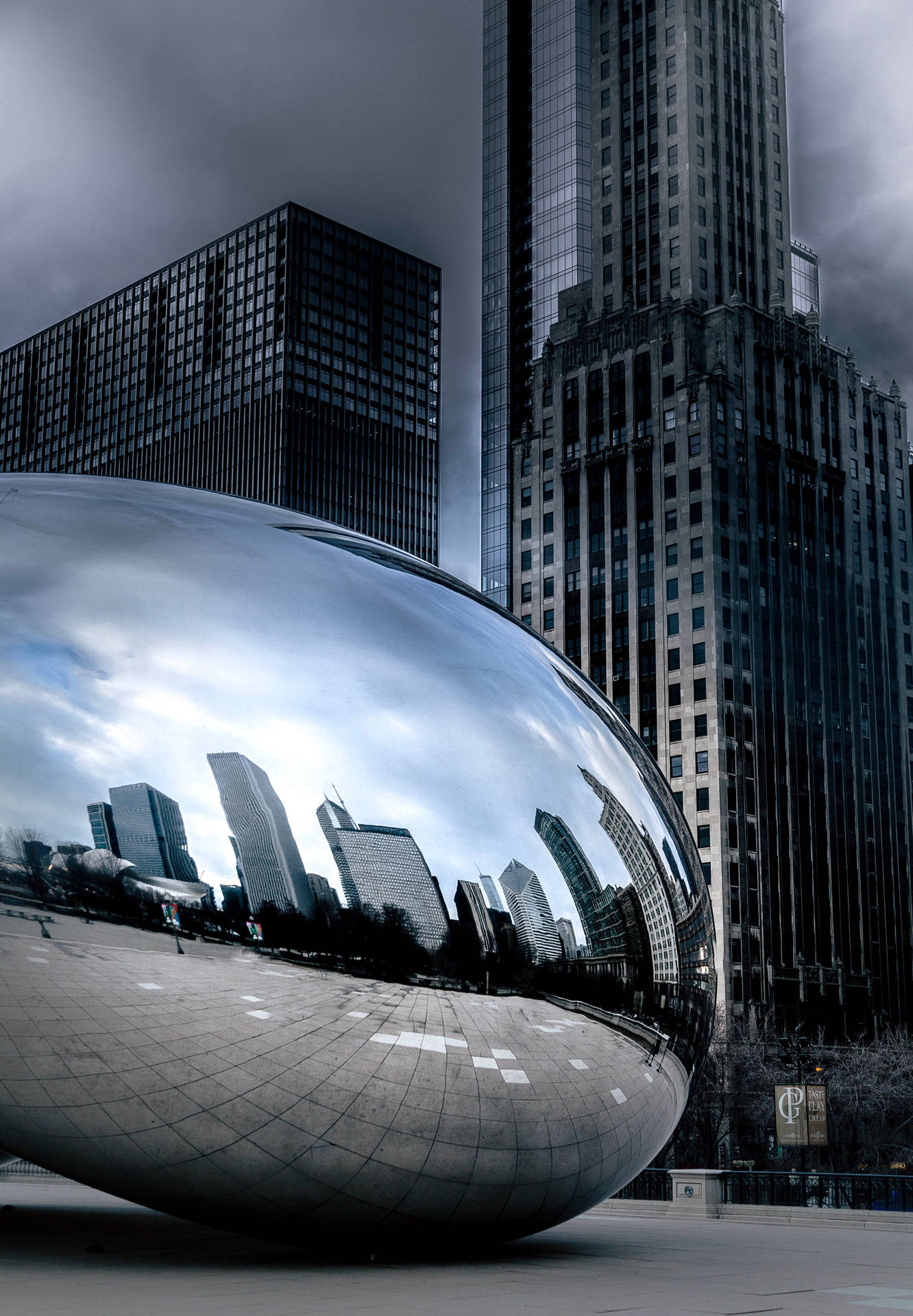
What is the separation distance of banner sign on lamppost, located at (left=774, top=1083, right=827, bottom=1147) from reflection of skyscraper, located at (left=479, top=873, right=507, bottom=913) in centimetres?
2094

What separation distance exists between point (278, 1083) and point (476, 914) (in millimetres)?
1500

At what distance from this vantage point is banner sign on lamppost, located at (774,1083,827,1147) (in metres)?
27.6

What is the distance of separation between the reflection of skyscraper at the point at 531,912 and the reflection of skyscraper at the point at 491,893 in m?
0.05

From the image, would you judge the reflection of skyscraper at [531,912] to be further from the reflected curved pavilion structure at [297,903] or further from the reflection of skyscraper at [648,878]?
the reflection of skyscraper at [648,878]

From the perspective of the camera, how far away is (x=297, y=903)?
8328 millimetres

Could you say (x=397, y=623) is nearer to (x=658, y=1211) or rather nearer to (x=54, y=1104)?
(x=54, y=1104)

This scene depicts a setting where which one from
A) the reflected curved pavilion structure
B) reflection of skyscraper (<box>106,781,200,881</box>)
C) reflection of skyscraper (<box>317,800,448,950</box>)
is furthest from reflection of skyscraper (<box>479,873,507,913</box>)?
reflection of skyscraper (<box>106,781,200,881</box>)

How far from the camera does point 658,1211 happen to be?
77.7 ft

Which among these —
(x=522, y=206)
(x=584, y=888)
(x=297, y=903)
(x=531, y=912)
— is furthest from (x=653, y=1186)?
(x=522, y=206)

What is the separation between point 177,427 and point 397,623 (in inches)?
5887

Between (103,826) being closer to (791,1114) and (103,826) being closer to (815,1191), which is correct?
(815,1191)

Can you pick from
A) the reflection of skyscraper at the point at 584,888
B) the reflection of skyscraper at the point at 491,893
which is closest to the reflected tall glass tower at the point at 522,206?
the reflection of skyscraper at the point at 584,888

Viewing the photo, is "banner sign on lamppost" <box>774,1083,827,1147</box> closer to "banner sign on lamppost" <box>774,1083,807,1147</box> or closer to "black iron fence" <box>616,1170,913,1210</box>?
"banner sign on lamppost" <box>774,1083,807,1147</box>

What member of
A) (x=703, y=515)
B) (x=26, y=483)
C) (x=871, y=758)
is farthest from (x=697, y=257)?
(x=26, y=483)
